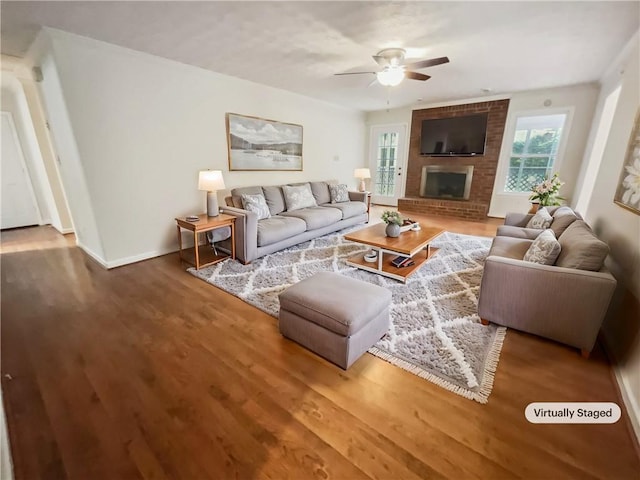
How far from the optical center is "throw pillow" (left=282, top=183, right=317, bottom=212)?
4.54 meters

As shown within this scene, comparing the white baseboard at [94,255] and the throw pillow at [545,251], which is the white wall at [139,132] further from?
the throw pillow at [545,251]

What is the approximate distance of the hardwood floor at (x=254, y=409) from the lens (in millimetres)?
1197

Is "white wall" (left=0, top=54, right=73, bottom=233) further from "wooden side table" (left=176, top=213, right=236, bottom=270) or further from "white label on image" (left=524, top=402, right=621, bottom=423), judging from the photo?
"white label on image" (left=524, top=402, right=621, bottom=423)

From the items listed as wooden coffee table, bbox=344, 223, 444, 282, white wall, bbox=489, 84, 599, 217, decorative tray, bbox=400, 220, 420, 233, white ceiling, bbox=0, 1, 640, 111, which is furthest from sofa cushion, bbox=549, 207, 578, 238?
white wall, bbox=489, 84, 599, 217

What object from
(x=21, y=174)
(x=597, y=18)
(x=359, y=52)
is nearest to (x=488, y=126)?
(x=597, y=18)

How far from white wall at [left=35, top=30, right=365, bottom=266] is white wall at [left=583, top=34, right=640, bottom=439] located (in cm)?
441

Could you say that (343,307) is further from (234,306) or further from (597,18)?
(597,18)

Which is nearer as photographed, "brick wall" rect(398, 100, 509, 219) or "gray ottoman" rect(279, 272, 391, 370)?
"gray ottoman" rect(279, 272, 391, 370)

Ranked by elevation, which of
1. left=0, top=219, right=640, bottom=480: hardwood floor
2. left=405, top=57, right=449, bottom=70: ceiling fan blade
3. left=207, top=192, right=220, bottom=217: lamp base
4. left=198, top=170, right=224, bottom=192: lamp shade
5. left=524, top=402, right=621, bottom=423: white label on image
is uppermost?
left=405, top=57, right=449, bottom=70: ceiling fan blade

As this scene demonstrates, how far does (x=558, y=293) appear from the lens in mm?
1816

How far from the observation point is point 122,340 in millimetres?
2000

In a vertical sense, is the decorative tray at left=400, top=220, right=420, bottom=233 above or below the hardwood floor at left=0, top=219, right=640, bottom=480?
above

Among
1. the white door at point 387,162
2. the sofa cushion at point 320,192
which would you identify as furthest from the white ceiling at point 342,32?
the white door at point 387,162

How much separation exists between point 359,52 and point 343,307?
295 cm
